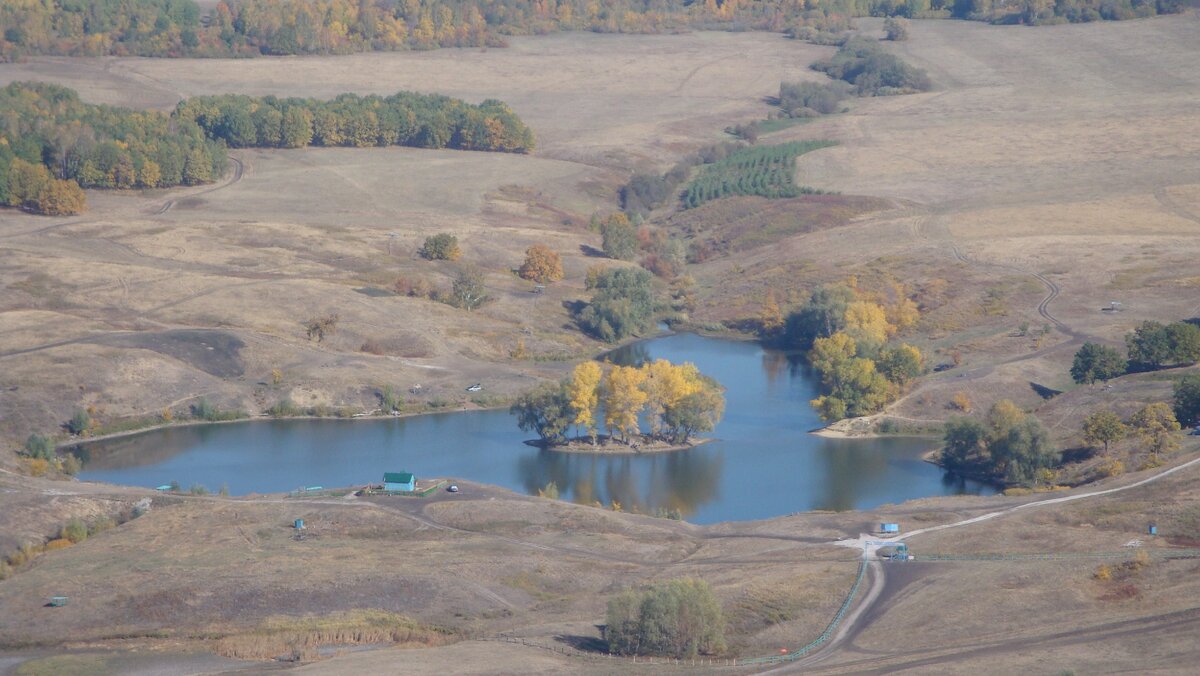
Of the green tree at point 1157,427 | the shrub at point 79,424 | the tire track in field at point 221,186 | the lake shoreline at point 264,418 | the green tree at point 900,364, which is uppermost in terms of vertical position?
the green tree at point 1157,427

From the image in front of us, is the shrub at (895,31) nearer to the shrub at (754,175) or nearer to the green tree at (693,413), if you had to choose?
the shrub at (754,175)

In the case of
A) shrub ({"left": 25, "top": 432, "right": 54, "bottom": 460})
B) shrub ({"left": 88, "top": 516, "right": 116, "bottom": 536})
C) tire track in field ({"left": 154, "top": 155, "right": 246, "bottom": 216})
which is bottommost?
shrub ({"left": 25, "top": 432, "right": 54, "bottom": 460})

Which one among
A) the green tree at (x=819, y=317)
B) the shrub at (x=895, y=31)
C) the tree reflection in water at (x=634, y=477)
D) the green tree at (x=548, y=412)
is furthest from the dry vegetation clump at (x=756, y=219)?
the shrub at (x=895, y=31)

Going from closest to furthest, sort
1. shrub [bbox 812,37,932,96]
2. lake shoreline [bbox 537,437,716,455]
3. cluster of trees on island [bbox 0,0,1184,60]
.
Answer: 1. lake shoreline [bbox 537,437,716,455]
2. shrub [bbox 812,37,932,96]
3. cluster of trees on island [bbox 0,0,1184,60]

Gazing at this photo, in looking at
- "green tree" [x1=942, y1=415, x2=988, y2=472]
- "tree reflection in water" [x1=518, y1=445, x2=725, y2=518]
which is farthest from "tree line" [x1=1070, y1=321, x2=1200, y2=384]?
"tree reflection in water" [x1=518, y1=445, x2=725, y2=518]

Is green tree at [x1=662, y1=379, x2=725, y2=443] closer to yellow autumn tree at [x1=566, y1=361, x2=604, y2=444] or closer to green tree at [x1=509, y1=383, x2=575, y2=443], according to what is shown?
yellow autumn tree at [x1=566, y1=361, x2=604, y2=444]

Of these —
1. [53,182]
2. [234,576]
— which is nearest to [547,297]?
[53,182]

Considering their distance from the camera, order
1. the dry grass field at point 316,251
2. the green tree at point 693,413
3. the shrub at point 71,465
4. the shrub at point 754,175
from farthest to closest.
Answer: the shrub at point 754,175 < the dry grass field at point 316,251 < the green tree at point 693,413 < the shrub at point 71,465

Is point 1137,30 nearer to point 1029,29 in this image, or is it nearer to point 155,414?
point 1029,29
